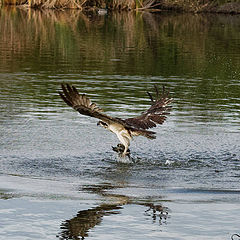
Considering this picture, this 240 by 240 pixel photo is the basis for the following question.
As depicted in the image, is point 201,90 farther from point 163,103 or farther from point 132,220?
point 132,220

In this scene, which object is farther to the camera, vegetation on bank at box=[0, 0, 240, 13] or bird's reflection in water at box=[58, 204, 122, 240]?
vegetation on bank at box=[0, 0, 240, 13]

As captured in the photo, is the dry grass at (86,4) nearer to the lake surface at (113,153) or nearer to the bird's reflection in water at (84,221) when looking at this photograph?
the lake surface at (113,153)

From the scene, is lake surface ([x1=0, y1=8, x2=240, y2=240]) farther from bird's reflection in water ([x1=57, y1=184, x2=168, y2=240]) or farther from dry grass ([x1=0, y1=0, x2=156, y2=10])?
dry grass ([x1=0, y1=0, x2=156, y2=10])

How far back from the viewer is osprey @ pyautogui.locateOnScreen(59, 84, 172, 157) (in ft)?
33.5

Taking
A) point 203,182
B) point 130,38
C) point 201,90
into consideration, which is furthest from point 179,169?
point 130,38

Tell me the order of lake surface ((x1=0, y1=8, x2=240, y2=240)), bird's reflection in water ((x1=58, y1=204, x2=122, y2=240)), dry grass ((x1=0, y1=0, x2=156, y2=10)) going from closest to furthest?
bird's reflection in water ((x1=58, y1=204, x2=122, y2=240)) → lake surface ((x1=0, y1=8, x2=240, y2=240)) → dry grass ((x1=0, y1=0, x2=156, y2=10))

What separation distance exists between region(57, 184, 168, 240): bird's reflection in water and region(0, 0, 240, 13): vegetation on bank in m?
42.3

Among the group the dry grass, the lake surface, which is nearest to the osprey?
Answer: the lake surface

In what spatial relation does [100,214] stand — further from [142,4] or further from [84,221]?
[142,4]

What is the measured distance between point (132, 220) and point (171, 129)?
5717 mm

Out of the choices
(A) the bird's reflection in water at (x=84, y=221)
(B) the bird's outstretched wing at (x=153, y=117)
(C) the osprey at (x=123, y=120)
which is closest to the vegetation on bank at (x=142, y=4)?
(B) the bird's outstretched wing at (x=153, y=117)

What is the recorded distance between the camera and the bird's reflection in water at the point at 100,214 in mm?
7965

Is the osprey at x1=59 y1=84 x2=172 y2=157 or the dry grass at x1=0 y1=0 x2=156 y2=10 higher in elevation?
the dry grass at x1=0 y1=0 x2=156 y2=10

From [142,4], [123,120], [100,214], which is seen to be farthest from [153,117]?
[142,4]
